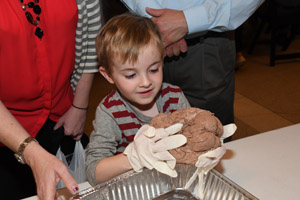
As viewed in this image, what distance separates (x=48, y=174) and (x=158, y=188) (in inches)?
11.4

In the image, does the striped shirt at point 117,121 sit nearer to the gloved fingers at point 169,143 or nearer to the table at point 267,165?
the table at point 267,165

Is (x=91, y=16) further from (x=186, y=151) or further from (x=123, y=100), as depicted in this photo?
(x=186, y=151)

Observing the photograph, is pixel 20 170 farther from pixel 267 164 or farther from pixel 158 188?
pixel 267 164

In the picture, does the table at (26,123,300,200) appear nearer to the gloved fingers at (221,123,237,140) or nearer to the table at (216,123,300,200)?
the table at (216,123,300,200)

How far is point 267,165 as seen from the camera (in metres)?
0.98

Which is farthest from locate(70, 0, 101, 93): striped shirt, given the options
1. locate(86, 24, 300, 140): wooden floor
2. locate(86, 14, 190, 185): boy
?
locate(86, 24, 300, 140): wooden floor

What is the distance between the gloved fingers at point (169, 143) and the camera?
76cm

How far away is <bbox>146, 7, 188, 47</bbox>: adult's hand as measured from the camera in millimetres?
1169

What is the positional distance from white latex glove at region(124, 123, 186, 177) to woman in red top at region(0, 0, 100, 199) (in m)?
0.24

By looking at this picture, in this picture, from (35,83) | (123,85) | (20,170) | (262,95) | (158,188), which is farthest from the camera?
(262,95)

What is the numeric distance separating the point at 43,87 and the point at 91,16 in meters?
0.31

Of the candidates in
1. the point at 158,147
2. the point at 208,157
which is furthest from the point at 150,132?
the point at 208,157

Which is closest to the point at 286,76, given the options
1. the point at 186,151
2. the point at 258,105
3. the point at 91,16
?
the point at 258,105

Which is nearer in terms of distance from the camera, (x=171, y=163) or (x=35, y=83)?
(x=171, y=163)
